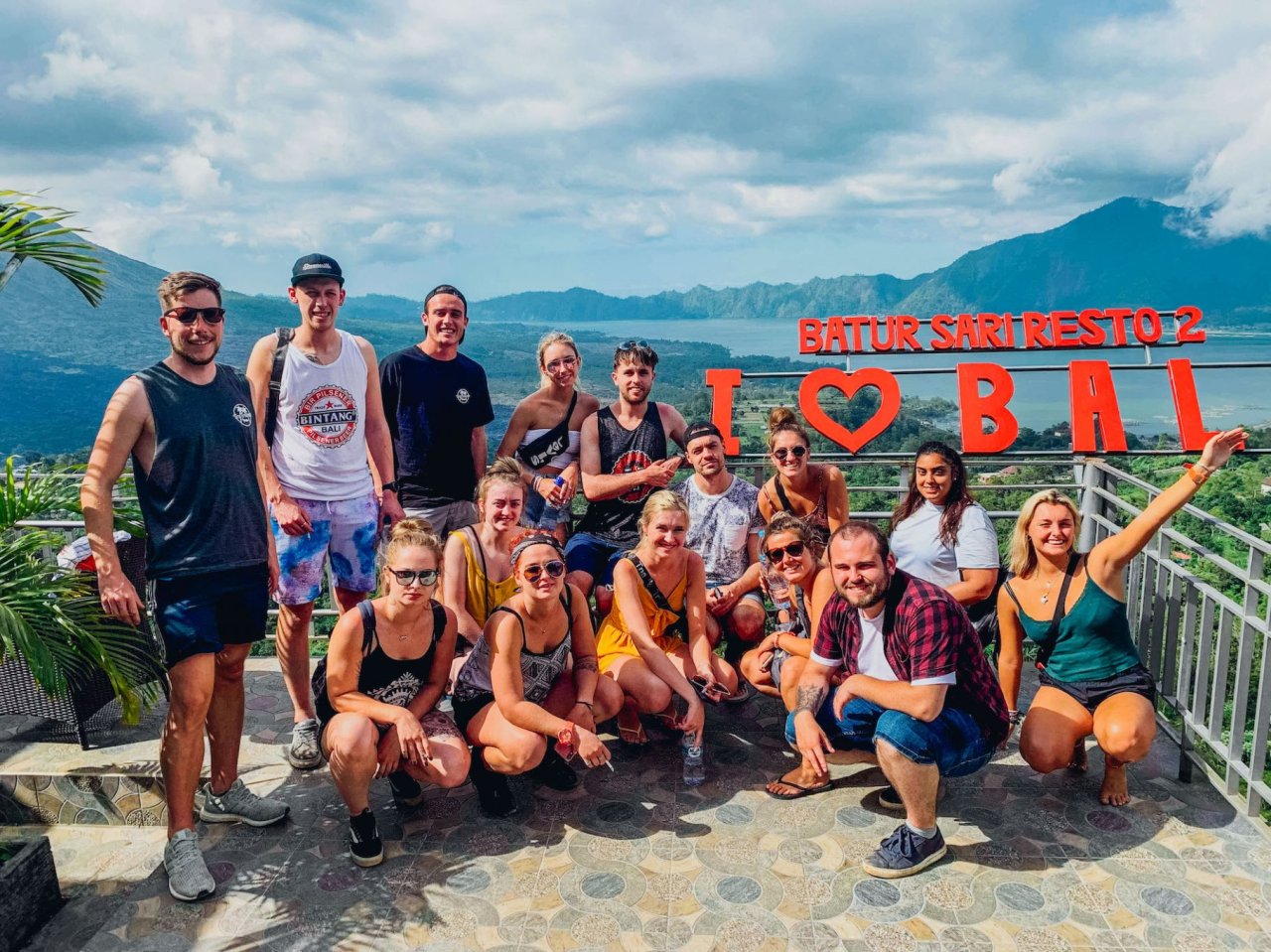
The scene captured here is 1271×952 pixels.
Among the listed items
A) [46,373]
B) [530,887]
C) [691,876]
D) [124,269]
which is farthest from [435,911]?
[124,269]

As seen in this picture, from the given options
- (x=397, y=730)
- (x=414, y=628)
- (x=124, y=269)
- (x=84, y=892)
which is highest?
(x=124, y=269)

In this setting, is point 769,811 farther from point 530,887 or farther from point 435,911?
point 435,911

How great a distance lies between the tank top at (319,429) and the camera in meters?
3.71

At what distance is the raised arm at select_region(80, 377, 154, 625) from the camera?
2.82 m

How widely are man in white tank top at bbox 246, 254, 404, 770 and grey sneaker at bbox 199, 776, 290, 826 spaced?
437 mm

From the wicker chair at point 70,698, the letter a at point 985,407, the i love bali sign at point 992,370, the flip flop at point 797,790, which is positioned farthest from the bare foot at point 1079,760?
the letter a at point 985,407

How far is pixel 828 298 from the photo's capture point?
16625cm

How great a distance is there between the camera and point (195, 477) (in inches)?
118

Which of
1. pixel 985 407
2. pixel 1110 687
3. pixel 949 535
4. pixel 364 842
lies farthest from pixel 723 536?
pixel 985 407

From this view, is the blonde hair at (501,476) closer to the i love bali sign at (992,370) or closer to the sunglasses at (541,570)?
the sunglasses at (541,570)

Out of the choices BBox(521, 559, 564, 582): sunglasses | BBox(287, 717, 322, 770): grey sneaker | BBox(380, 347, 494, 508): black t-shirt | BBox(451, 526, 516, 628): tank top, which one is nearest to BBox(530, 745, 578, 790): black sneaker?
BBox(451, 526, 516, 628): tank top

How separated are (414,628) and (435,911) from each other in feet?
3.40

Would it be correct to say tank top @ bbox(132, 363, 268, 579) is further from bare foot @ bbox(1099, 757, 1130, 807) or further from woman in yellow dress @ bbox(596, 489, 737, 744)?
bare foot @ bbox(1099, 757, 1130, 807)

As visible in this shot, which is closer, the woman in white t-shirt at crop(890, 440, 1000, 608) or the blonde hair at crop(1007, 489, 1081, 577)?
the blonde hair at crop(1007, 489, 1081, 577)
